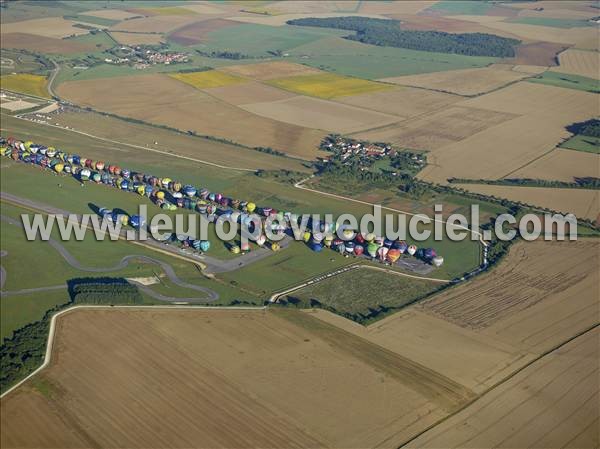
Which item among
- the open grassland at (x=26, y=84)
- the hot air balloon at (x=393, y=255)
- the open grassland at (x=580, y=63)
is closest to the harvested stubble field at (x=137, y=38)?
the open grassland at (x=26, y=84)

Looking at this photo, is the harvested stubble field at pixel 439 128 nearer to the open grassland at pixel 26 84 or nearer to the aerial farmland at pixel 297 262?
the aerial farmland at pixel 297 262

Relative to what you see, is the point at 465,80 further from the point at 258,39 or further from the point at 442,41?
the point at 258,39

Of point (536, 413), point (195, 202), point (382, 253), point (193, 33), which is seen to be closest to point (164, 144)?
point (195, 202)

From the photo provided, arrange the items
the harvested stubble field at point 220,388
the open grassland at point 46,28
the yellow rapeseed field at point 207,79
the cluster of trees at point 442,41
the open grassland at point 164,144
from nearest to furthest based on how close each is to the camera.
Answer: the harvested stubble field at point 220,388 < the open grassland at point 164,144 < the yellow rapeseed field at point 207,79 < the cluster of trees at point 442,41 < the open grassland at point 46,28

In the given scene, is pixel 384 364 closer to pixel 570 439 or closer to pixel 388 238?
pixel 570 439

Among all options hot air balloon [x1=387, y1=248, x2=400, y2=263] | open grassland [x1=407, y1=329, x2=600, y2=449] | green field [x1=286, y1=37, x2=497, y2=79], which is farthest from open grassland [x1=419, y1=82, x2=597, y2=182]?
open grassland [x1=407, y1=329, x2=600, y2=449]

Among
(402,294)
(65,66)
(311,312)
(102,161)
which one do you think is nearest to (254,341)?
(311,312)
